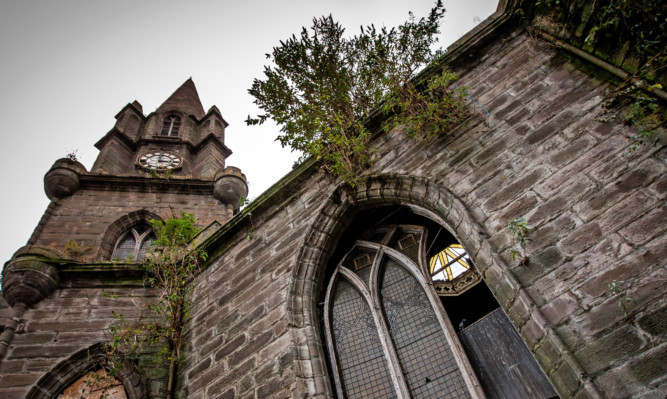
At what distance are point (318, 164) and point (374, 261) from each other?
1.51 metres

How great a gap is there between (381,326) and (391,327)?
0.29 ft

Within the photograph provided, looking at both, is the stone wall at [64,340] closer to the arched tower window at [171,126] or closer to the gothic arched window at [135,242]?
the gothic arched window at [135,242]

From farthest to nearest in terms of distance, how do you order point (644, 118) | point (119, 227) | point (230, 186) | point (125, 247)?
point (230, 186), point (119, 227), point (125, 247), point (644, 118)

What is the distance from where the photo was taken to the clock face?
43.3 feet

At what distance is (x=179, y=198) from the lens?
10.6 m

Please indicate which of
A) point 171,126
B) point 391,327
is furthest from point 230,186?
point 391,327

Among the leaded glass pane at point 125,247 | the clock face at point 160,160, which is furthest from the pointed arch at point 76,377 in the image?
the clock face at point 160,160

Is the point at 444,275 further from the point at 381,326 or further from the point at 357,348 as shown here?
the point at 357,348

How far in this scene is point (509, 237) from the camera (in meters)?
2.82

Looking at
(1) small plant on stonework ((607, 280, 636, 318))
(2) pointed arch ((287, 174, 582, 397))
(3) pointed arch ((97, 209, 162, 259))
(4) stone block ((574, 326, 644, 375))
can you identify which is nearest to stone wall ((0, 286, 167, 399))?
(2) pointed arch ((287, 174, 582, 397))

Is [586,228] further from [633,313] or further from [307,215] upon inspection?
[307,215]

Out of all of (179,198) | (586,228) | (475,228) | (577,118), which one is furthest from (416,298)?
(179,198)

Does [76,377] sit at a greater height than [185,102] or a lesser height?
lesser

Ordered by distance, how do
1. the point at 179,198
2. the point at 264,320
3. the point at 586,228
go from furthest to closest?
the point at 179,198, the point at 264,320, the point at 586,228
